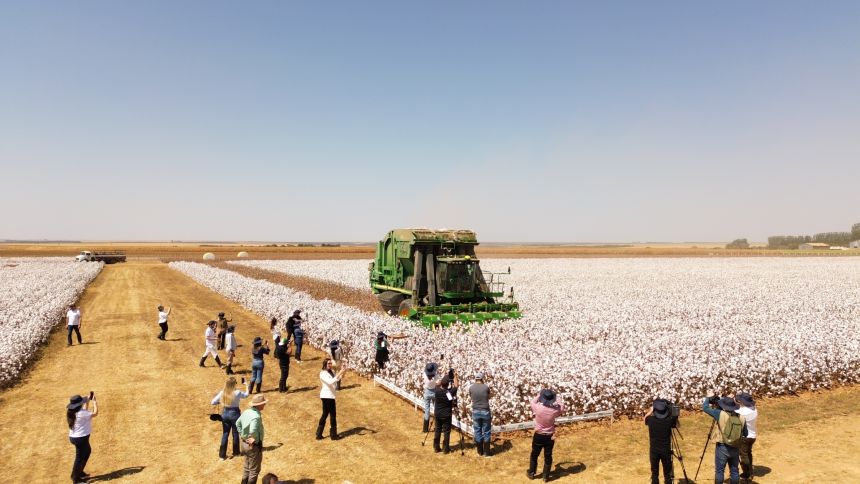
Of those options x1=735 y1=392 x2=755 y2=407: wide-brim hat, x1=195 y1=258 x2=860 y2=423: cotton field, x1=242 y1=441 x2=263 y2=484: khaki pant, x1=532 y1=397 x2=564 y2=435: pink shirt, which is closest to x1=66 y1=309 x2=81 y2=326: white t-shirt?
x1=195 y1=258 x2=860 y2=423: cotton field

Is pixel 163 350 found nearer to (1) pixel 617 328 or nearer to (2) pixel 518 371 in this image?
(2) pixel 518 371

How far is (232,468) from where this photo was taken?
30.6 feet

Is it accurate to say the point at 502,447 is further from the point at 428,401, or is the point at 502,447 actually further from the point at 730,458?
the point at 730,458

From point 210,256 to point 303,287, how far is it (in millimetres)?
52125

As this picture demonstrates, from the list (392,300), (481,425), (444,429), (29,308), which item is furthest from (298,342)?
(29,308)

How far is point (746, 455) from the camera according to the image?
28.1 ft

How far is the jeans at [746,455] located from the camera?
8445mm

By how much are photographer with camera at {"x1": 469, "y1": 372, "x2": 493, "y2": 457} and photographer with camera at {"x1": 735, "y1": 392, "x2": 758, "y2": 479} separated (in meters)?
4.55

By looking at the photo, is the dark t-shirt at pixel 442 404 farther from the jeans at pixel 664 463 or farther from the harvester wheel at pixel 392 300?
the harvester wheel at pixel 392 300

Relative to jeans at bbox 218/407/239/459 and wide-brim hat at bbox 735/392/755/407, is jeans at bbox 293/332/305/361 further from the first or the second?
wide-brim hat at bbox 735/392/755/407

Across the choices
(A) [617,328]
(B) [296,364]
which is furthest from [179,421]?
(A) [617,328]

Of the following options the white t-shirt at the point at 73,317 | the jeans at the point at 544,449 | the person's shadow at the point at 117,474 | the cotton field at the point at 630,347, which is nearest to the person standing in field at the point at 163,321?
the white t-shirt at the point at 73,317

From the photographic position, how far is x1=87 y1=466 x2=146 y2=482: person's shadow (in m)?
8.91

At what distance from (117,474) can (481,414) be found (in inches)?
→ 285
